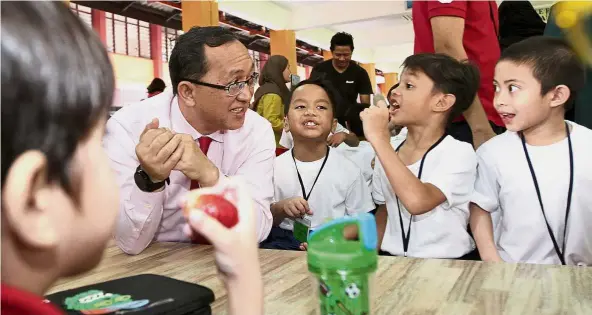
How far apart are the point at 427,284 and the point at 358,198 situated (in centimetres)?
126

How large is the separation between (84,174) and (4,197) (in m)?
0.08

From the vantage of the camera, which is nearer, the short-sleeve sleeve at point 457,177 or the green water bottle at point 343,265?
the green water bottle at point 343,265

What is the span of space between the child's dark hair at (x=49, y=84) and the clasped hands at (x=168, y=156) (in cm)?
76

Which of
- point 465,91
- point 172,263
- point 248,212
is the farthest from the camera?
point 465,91

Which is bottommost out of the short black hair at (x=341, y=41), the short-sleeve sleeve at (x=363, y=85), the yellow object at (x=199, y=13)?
the short-sleeve sleeve at (x=363, y=85)

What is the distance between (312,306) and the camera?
820mm

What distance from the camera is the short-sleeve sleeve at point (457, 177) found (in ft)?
5.15

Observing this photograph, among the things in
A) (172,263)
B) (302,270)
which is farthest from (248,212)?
(172,263)

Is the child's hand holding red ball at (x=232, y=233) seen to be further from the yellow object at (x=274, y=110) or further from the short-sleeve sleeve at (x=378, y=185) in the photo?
the yellow object at (x=274, y=110)

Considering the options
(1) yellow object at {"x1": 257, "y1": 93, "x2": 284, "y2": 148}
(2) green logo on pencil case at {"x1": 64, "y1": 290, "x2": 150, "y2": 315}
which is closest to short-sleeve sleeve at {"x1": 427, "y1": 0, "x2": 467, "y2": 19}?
(2) green logo on pencil case at {"x1": 64, "y1": 290, "x2": 150, "y2": 315}


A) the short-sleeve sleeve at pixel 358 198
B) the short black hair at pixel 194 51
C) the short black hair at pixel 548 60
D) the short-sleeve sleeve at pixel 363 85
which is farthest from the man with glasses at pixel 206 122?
the short-sleeve sleeve at pixel 363 85

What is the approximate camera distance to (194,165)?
134 centimetres

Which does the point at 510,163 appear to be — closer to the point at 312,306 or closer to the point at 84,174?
the point at 312,306

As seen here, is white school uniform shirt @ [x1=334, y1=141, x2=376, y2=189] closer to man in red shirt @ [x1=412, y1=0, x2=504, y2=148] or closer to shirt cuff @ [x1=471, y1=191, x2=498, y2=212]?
man in red shirt @ [x1=412, y1=0, x2=504, y2=148]
